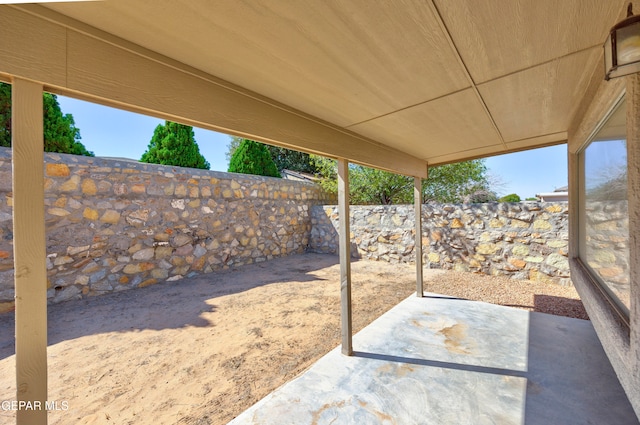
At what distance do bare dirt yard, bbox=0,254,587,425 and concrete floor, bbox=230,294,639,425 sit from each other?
1.03 ft

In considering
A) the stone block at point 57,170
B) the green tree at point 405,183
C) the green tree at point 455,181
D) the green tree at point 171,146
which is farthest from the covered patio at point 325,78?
the green tree at point 171,146

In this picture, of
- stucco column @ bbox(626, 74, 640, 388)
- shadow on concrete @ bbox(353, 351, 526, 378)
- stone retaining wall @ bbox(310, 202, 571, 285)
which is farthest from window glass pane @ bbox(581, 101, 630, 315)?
stone retaining wall @ bbox(310, 202, 571, 285)

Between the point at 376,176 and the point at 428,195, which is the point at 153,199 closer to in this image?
the point at 376,176

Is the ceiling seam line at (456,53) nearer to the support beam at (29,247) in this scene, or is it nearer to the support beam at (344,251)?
the support beam at (344,251)

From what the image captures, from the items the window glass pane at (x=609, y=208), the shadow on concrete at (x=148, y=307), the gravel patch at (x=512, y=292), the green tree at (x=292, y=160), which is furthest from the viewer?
the green tree at (x=292, y=160)

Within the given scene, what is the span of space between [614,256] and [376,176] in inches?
258

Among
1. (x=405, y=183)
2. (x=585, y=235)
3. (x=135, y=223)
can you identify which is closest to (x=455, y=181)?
(x=405, y=183)

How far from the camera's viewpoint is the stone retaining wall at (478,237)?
414 centimetres

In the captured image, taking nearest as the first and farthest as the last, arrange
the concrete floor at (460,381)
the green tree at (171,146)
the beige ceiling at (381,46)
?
the beige ceiling at (381,46) < the concrete floor at (460,381) < the green tree at (171,146)

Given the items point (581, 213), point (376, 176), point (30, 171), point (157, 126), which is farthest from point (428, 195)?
point (30, 171)

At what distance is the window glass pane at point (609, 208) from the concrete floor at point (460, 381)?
2.29 ft

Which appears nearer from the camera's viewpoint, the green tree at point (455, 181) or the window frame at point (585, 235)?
the window frame at point (585, 235)

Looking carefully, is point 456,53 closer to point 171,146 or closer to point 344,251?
point 344,251

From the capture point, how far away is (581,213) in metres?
2.58
